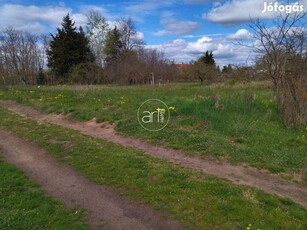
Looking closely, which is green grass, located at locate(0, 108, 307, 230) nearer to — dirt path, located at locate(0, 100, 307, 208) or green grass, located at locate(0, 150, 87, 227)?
dirt path, located at locate(0, 100, 307, 208)

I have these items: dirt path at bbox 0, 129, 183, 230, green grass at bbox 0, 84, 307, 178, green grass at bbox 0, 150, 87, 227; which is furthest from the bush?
green grass at bbox 0, 150, 87, 227

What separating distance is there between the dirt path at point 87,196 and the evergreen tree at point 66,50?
3242 cm

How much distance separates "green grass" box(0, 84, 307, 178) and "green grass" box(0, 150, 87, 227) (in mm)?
3514

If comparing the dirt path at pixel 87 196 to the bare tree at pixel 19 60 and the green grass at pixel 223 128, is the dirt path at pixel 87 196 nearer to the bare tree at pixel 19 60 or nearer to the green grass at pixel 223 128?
the green grass at pixel 223 128

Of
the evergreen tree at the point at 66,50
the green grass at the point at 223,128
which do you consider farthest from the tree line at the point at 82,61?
the green grass at the point at 223,128

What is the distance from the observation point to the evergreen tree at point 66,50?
3697cm

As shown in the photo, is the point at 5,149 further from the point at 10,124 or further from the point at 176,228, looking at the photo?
the point at 176,228

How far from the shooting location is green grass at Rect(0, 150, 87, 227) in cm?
366

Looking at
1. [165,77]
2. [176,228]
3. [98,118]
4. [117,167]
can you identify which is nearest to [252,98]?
[98,118]

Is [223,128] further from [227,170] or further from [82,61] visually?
[82,61]

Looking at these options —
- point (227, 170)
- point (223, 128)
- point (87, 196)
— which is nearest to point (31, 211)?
point (87, 196)

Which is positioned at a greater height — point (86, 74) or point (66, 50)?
point (66, 50)

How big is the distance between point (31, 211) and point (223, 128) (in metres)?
5.95

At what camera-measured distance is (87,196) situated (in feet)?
14.8
